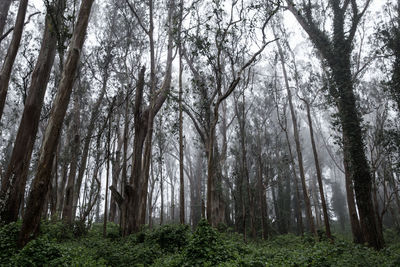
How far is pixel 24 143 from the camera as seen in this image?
25.9 feet

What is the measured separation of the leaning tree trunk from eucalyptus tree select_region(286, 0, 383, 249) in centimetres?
679

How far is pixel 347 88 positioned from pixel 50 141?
10530mm

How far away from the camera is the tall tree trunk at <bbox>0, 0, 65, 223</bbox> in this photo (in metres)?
7.29

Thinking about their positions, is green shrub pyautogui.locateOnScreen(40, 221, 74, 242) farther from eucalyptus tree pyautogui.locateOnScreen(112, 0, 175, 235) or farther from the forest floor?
eucalyptus tree pyautogui.locateOnScreen(112, 0, 175, 235)

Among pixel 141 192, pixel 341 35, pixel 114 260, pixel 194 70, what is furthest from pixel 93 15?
pixel 114 260

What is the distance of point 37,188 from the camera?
546 cm

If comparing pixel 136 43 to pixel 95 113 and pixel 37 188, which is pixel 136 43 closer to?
pixel 95 113

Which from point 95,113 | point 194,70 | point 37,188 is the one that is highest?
point 194,70

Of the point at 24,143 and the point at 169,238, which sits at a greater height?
the point at 24,143

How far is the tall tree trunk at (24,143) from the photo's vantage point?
7.29 meters

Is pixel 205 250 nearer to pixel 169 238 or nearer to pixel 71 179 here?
pixel 169 238

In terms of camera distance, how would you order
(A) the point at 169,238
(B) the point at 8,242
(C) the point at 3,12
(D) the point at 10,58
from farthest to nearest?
(C) the point at 3,12 → (A) the point at 169,238 → (D) the point at 10,58 → (B) the point at 8,242

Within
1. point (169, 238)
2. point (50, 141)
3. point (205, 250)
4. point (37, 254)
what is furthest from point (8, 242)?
point (169, 238)

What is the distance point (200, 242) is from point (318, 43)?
411 inches
